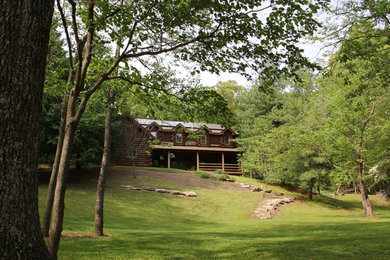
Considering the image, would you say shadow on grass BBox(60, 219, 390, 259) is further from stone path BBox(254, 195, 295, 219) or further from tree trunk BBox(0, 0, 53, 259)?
stone path BBox(254, 195, 295, 219)

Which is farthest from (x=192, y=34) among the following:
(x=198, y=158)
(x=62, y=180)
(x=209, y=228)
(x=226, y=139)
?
(x=226, y=139)

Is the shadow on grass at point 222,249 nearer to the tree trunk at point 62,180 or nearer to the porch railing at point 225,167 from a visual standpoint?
the tree trunk at point 62,180

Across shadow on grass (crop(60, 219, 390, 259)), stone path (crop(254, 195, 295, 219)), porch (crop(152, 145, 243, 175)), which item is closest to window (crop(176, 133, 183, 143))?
porch (crop(152, 145, 243, 175))

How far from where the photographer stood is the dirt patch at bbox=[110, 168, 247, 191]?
99.0 ft

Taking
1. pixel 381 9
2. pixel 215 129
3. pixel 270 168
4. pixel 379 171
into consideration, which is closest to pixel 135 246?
pixel 381 9

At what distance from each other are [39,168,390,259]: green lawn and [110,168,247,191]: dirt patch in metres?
1.02

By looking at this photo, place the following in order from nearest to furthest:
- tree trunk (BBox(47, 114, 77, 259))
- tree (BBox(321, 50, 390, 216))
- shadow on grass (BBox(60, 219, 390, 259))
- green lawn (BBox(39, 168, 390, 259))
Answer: tree trunk (BBox(47, 114, 77, 259)) → shadow on grass (BBox(60, 219, 390, 259)) → green lawn (BBox(39, 168, 390, 259)) → tree (BBox(321, 50, 390, 216))

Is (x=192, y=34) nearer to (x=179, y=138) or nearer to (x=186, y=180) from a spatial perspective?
(x=186, y=180)

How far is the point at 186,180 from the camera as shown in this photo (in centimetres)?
3114

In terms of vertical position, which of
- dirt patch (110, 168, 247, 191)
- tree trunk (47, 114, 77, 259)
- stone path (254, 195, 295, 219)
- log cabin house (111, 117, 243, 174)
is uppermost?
log cabin house (111, 117, 243, 174)

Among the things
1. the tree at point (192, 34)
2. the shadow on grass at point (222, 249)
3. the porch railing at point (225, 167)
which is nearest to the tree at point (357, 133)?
the shadow on grass at point (222, 249)

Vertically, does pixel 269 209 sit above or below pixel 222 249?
below

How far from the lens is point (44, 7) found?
138 inches

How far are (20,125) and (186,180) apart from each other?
28393 millimetres
